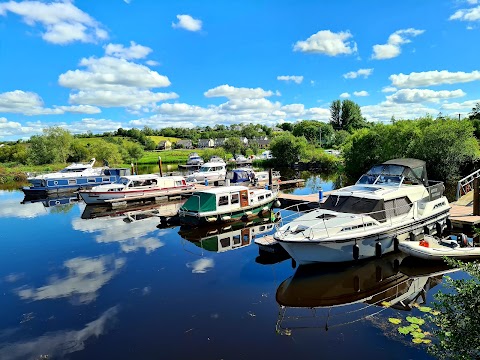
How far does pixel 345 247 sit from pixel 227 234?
9.21 meters

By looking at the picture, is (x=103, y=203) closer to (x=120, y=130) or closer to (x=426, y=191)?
(x=426, y=191)

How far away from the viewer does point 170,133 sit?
19425 centimetres

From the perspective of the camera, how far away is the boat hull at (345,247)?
1370 cm

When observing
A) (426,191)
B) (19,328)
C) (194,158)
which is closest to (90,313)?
(19,328)

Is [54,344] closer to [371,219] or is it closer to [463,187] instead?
[371,219]

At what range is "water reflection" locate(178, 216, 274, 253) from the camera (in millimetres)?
19330

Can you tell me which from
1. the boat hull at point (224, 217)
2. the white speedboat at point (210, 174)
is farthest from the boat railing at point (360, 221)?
the white speedboat at point (210, 174)

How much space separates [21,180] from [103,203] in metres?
32.1

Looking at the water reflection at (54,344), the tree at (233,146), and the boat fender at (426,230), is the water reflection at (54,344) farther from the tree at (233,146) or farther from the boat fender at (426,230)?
the tree at (233,146)

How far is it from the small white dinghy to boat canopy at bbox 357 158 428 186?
3845 mm

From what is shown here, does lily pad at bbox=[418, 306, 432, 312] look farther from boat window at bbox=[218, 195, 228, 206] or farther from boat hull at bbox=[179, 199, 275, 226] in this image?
boat window at bbox=[218, 195, 228, 206]

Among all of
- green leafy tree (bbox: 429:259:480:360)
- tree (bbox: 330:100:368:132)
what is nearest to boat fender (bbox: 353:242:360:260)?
green leafy tree (bbox: 429:259:480:360)

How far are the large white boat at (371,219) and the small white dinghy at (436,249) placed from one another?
81cm

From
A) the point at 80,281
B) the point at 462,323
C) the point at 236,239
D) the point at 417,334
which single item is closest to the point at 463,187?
the point at 236,239
